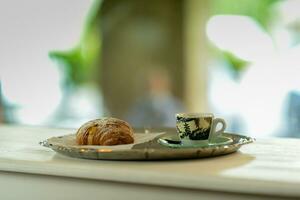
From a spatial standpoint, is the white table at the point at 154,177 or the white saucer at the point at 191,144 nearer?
the white table at the point at 154,177

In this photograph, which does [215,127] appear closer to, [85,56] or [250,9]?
[250,9]

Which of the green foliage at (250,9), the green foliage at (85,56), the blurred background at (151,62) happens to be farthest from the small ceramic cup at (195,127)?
the green foliage at (85,56)

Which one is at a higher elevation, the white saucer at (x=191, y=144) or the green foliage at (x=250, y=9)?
the green foliage at (x=250, y=9)

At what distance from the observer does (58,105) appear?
8.71 feet

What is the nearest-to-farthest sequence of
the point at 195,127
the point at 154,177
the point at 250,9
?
the point at 154,177 → the point at 195,127 → the point at 250,9

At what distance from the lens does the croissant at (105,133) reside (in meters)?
0.80

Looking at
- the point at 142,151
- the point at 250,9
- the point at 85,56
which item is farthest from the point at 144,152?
the point at 85,56

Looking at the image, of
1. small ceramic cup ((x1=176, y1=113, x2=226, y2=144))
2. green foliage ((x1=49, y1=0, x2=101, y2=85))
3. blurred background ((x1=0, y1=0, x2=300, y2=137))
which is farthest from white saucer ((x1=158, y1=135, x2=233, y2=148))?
green foliage ((x1=49, y1=0, x2=101, y2=85))

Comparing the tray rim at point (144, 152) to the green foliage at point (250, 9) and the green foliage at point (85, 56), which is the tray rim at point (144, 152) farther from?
the green foliage at point (85, 56)

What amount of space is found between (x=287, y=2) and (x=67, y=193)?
79.0 inches

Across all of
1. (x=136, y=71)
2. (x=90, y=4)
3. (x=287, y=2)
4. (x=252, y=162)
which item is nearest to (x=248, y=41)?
(x=287, y=2)

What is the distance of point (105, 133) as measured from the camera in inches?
31.8

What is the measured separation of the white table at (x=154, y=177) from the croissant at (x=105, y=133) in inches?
2.0

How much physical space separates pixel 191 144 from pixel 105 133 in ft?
0.49
